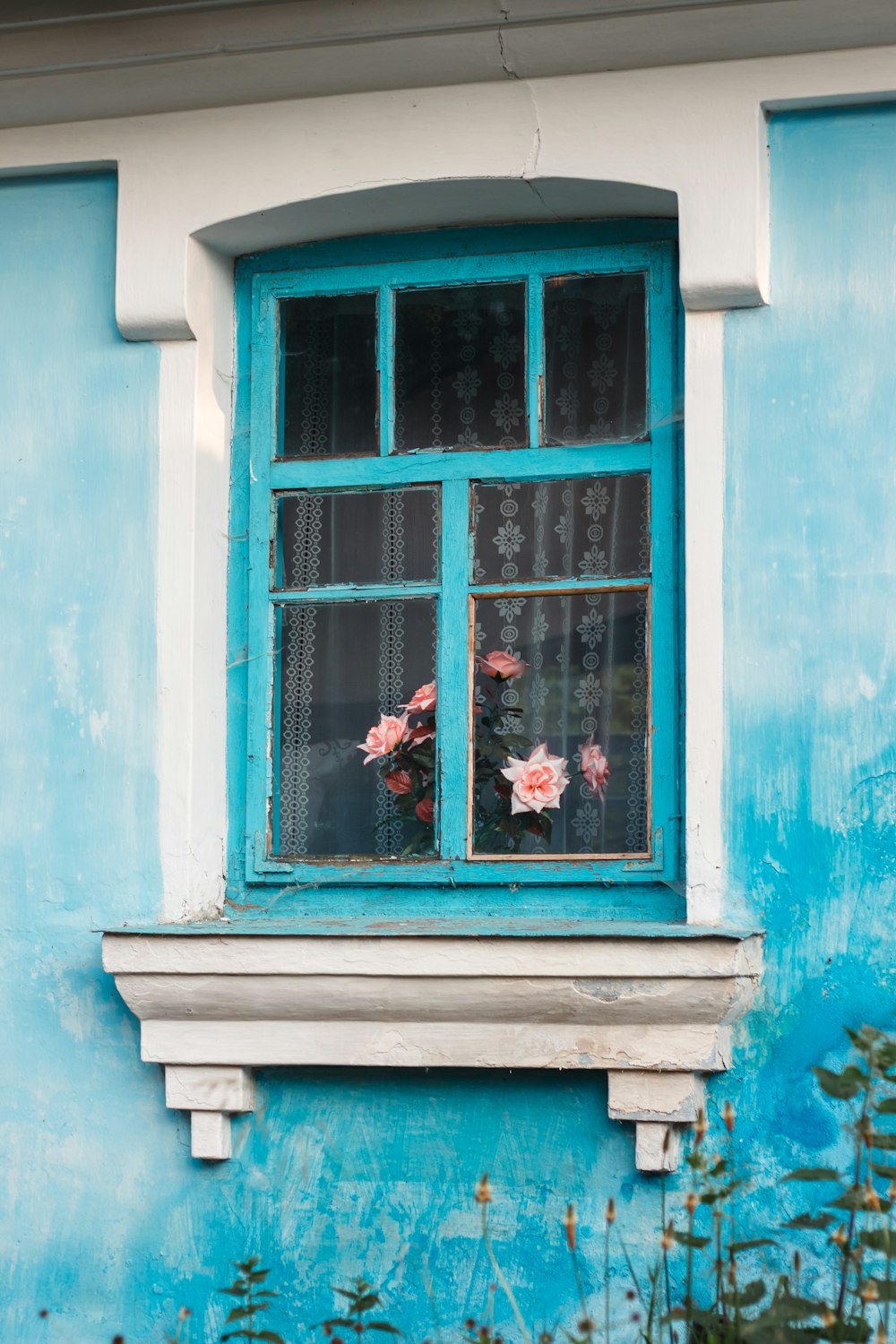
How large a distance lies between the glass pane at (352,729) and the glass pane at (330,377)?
15.6 inches

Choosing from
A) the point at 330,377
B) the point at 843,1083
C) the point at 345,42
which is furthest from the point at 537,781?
the point at 345,42

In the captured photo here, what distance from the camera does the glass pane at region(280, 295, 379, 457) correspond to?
385cm

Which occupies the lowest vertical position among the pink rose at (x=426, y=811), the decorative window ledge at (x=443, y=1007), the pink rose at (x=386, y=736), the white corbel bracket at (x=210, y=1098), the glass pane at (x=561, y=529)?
the white corbel bracket at (x=210, y=1098)

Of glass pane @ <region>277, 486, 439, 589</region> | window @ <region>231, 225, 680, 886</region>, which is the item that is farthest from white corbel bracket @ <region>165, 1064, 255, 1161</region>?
glass pane @ <region>277, 486, 439, 589</region>

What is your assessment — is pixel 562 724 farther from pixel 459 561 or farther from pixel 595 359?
pixel 595 359

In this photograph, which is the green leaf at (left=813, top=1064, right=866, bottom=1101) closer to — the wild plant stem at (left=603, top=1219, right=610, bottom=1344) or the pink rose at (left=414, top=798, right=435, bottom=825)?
the wild plant stem at (left=603, top=1219, right=610, bottom=1344)

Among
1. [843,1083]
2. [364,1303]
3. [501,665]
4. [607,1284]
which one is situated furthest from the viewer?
[501,665]

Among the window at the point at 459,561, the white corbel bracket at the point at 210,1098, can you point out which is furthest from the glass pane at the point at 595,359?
the white corbel bracket at the point at 210,1098

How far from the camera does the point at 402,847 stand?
371cm

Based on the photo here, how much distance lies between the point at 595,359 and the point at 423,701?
873 millimetres

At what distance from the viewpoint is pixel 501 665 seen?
12.1 ft

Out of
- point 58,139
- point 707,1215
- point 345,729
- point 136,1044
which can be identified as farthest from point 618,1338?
point 58,139

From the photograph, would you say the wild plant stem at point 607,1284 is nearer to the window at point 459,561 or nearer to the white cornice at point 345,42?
the window at point 459,561

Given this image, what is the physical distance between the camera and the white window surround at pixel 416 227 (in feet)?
10.8
